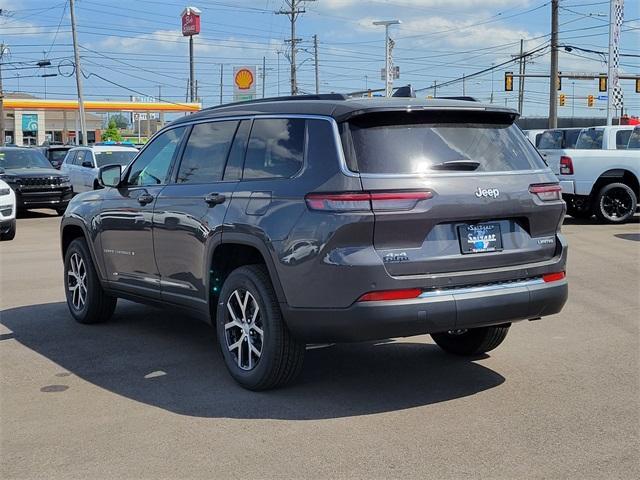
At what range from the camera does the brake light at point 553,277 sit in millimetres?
5505

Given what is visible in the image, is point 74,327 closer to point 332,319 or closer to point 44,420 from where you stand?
point 44,420

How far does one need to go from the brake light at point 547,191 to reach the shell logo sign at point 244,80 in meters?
58.6

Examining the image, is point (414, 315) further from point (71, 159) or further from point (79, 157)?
point (71, 159)

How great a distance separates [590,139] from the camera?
1786 centimetres

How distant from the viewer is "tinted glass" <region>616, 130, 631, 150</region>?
683 inches

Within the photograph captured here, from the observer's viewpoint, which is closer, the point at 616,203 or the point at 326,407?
the point at 326,407

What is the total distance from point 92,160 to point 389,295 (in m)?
19.4

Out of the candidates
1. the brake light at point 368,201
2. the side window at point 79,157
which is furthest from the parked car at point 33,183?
the brake light at point 368,201

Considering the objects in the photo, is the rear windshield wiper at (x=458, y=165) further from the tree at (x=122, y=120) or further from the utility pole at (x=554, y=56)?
the tree at (x=122, y=120)

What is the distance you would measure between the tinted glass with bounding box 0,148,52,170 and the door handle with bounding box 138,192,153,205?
15.7 meters

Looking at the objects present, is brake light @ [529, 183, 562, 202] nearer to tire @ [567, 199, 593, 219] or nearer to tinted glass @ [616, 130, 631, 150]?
tire @ [567, 199, 593, 219]

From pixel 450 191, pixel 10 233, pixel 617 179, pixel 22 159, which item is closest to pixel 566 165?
pixel 617 179

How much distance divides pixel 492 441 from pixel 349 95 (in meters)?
2.39

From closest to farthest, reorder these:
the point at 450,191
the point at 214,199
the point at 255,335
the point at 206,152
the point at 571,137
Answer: the point at 450,191 → the point at 255,335 → the point at 214,199 → the point at 206,152 → the point at 571,137
